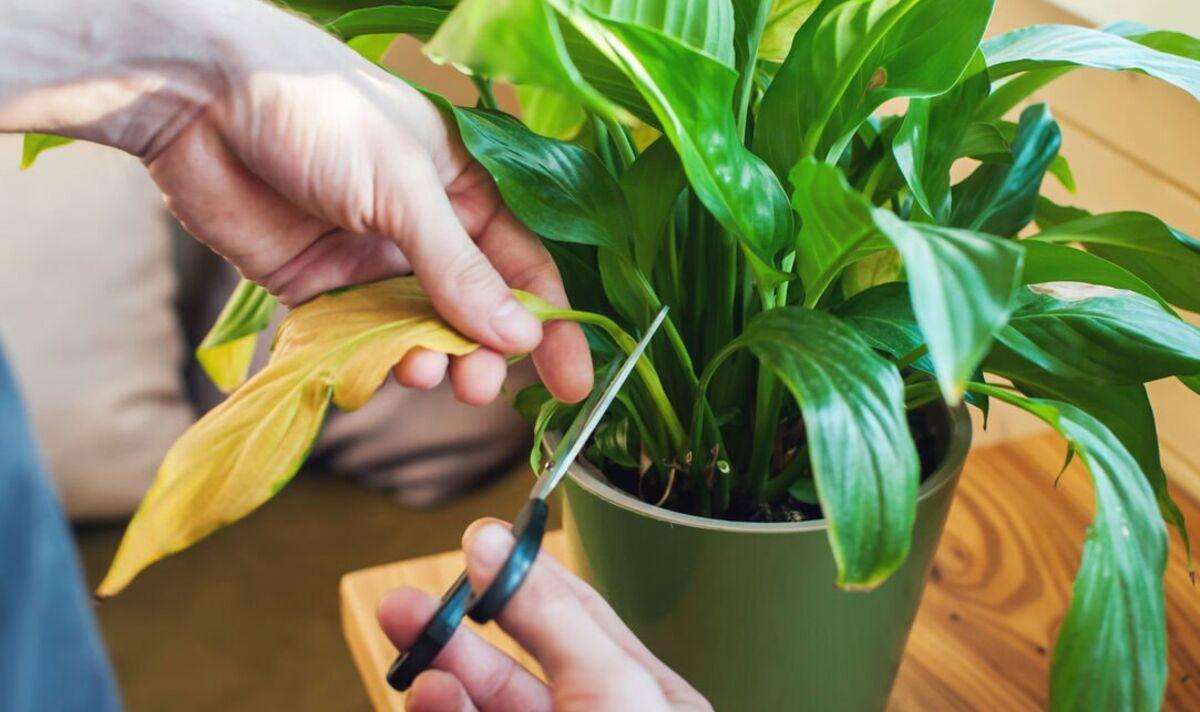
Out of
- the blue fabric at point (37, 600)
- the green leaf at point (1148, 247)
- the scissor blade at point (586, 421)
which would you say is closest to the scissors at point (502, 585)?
the scissor blade at point (586, 421)

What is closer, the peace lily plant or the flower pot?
the peace lily plant

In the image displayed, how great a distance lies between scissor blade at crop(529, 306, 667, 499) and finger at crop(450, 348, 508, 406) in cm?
4

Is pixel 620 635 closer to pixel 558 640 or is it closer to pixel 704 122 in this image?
pixel 558 640

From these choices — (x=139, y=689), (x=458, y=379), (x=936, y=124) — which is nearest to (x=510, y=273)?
(x=458, y=379)

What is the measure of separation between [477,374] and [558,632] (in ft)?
0.37

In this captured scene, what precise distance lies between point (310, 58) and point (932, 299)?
0.28 metres

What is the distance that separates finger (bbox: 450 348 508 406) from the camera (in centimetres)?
48

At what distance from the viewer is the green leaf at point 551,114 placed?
2.18 feet

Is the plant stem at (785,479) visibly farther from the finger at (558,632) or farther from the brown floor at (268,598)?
the brown floor at (268,598)

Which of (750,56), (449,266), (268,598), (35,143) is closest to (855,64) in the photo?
(750,56)

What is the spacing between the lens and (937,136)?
1.74ft

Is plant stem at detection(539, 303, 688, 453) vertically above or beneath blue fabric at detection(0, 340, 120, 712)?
above

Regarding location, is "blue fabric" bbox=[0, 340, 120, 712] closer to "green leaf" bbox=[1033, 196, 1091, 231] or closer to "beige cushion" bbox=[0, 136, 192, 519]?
"green leaf" bbox=[1033, 196, 1091, 231]

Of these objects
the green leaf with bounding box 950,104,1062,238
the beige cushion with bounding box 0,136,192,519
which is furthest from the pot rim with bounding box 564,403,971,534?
the beige cushion with bounding box 0,136,192,519
